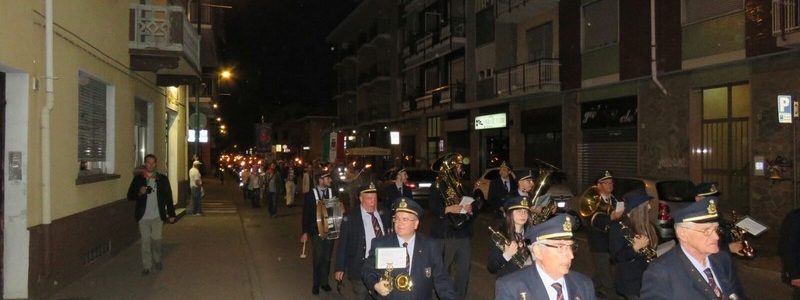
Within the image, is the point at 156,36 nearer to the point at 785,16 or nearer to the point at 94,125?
the point at 94,125

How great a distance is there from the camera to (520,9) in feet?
84.3

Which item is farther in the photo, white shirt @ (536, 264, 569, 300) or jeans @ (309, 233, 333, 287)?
jeans @ (309, 233, 333, 287)

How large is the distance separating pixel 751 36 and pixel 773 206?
4.04 metres

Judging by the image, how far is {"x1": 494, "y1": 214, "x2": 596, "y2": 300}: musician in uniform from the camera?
319cm

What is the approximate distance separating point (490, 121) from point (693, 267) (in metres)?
26.6

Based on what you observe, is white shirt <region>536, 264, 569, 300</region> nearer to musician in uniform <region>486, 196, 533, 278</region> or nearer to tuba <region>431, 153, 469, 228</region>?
musician in uniform <region>486, 196, 533, 278</region>

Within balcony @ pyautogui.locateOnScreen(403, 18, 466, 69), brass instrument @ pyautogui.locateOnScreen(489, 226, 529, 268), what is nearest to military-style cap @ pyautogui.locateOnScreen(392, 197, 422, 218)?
brass instrument @ pyautogui.locateOnScreen(489, 226, 529, 268)

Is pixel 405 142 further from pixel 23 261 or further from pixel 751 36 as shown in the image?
pixel 23 261

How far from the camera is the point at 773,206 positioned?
15.5 meters

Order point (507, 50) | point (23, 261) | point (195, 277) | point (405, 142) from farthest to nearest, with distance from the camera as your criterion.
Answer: point (405, 142) → point (507, 50) → point (195, 277) → point (23, 261)

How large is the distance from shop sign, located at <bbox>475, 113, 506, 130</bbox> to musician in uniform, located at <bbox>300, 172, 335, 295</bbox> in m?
20.2

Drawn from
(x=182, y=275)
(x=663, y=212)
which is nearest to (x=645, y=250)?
(x=663, y=212)

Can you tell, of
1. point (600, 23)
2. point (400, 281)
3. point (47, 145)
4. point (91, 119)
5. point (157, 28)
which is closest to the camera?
point (400, 281)

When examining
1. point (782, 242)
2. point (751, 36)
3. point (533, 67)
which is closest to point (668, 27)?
point (751, 36)
